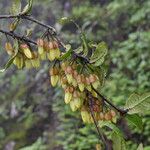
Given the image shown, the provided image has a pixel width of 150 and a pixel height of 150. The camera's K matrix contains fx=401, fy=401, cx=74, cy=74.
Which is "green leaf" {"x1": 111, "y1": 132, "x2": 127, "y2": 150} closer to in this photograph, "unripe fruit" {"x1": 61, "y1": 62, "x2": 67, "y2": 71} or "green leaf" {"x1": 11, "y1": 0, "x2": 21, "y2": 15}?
"unripe fruit" {"x1": 61, "y1": 62, "x2": 67, "y2": 71}

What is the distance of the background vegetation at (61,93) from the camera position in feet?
16.1

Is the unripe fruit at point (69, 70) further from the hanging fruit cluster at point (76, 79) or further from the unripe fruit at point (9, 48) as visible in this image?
the unripe fruit at point (9, 48)

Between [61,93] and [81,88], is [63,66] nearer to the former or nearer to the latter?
[81,88]

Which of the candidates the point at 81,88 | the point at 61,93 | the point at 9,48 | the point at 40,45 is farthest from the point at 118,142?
the point at 61,93

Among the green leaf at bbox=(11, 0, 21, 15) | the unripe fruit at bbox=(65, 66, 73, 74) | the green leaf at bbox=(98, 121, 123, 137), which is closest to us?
the green leaf at bbox=(98, 121, 123, 137)

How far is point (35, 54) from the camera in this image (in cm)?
160

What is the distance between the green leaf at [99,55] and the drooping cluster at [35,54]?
135 mm

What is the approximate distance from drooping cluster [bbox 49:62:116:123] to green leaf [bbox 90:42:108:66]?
0.17 ft

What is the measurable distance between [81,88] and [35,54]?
0.27m

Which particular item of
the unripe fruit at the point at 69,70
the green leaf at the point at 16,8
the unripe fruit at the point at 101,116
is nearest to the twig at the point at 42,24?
the green leaf at the point at 16,8

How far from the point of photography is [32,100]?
622 centimetres

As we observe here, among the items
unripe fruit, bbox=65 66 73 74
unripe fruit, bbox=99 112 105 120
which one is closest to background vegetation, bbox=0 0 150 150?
unripe fruit, bbox=99 112 105 120

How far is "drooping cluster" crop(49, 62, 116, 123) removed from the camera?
1446 millimetres

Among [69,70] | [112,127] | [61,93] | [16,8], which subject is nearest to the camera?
[112,127]
